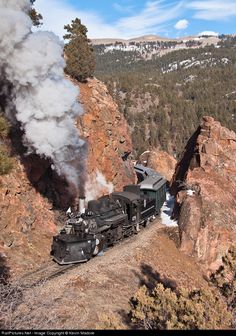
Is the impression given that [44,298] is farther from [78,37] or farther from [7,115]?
[78,37]

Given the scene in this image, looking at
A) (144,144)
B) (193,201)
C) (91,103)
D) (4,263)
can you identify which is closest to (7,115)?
(4,263)

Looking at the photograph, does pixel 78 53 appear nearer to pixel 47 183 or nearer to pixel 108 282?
pixel 47 183

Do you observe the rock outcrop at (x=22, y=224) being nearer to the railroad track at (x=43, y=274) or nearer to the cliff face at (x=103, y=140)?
the railroad track at (x=43, y=274)

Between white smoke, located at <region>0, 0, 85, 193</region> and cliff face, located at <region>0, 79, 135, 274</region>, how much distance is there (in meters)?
2.36

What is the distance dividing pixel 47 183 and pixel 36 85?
7.51 m

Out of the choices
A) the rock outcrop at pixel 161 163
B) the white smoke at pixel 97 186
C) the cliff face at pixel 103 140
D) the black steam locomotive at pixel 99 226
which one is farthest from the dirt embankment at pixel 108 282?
the rock outcrop at pixel 161 163

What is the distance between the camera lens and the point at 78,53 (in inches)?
1442

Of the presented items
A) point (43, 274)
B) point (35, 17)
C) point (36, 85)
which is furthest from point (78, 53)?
point (43, 274)

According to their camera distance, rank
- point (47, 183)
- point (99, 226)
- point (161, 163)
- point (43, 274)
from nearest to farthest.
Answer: point (43, 274) → point (99, 226) → point (47, 183) → point (161, 163)

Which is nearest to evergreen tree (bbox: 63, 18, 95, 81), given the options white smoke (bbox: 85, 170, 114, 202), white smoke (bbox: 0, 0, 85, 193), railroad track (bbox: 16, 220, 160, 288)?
white smoke (bbox: 85, 170, 114, 202)

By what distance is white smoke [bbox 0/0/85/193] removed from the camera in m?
19.4

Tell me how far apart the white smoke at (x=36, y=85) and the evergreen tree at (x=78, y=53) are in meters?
12.3

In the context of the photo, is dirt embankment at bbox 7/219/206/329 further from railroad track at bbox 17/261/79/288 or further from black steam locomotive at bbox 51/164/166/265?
black steam locomotive at bbox 51/164/166/265

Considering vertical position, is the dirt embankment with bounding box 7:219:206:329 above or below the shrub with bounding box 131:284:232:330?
below
